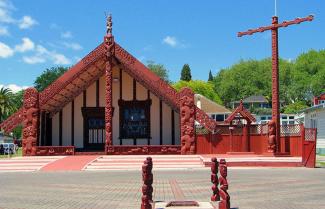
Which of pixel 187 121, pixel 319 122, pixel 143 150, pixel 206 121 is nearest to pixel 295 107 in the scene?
pixel 319 122

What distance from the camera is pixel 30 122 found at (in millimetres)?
27062

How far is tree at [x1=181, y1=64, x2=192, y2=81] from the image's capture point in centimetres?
11388

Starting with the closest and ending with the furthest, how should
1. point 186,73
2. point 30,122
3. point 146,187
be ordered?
point 146,187, point 30,122, point 186,73

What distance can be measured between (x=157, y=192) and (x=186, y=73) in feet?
334

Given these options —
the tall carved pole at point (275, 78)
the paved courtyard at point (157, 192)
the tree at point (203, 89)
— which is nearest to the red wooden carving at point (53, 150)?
the paved courtyard at point (157, 192)

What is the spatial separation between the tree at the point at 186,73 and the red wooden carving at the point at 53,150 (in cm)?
8790

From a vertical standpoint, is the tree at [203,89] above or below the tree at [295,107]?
above

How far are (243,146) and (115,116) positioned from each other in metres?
8.96

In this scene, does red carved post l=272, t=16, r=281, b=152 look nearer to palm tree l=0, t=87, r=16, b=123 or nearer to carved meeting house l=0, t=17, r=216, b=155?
carved meeting house l=0, t=17, r=216, b=155

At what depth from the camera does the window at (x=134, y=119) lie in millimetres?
31750

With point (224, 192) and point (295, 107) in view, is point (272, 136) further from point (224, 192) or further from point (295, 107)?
point (295, 107)

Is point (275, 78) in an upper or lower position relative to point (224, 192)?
upper

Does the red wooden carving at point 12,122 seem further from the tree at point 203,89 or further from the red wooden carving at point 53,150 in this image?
the tree at point 203,89

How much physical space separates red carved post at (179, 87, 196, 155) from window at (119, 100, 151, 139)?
471 cm
